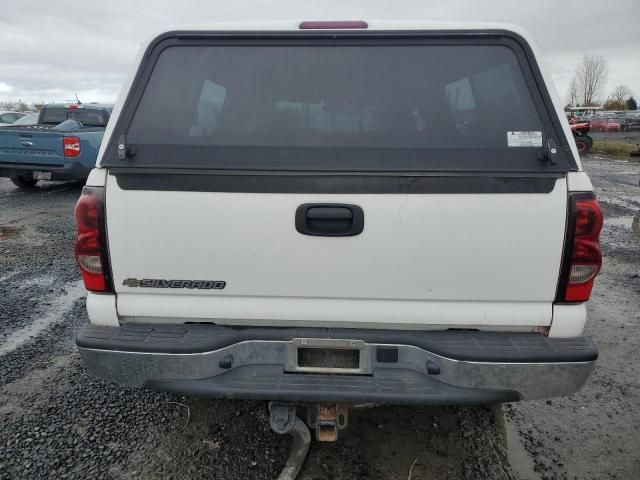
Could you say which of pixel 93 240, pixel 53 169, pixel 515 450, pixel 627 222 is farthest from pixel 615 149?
pixel 93 240

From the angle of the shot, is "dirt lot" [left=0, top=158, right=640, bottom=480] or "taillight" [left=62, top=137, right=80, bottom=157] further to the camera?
"taillight" [left=62, top=137, right=80, bottom=157]

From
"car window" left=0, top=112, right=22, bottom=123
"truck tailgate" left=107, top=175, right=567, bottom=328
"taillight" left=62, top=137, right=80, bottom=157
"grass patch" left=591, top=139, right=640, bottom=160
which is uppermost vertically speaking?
"truck tailgate" left=107, top=175, right=567, bottom=328

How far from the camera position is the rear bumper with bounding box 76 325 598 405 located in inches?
84.4

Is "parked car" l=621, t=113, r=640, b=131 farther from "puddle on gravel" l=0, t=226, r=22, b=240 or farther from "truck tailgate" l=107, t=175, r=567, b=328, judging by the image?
"truck tailgate" l=107, t=175, r=567, b=328

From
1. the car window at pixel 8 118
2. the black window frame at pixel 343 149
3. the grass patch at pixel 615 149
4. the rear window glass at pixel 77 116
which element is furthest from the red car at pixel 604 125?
the black window frame at pixel 343 149

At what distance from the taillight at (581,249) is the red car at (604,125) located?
41.1 m

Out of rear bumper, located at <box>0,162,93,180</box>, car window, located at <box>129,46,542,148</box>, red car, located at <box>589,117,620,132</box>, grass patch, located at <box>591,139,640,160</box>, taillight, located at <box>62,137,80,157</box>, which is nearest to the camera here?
car window, located at <box>129,46,542,148</box>

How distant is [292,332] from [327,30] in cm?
142

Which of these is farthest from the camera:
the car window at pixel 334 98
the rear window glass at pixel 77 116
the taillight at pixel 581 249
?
the rear window glass at pixel 77 116

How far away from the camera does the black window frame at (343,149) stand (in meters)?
2.17

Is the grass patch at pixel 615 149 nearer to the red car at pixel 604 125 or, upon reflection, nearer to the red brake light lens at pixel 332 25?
the red car at pixel 604 125

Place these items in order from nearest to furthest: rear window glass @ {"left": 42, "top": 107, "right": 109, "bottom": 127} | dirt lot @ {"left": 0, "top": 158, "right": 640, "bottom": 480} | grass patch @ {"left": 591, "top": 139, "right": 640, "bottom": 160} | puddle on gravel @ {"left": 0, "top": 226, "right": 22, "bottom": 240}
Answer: dirt lot @ {"left": 0, "top": 158, "right": 640, "bottom": 480}, puddle on gravel @ {"left": 0, "top": 226, "right": 22, "bottom": 240}, rear window glass @ {"left": 42, "top": 107, "right": 109, "bottom": 127}, grass patch @ {"left": 591, "top": 139, "right": 640, "bottom": 160}

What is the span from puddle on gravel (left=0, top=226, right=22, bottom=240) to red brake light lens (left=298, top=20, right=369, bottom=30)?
21.4 ft

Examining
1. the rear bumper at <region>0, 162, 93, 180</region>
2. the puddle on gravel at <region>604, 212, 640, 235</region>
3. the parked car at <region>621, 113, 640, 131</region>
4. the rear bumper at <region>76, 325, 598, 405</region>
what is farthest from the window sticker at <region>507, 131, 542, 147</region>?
the parked car at <region>621, 113, 640, 131</region>
